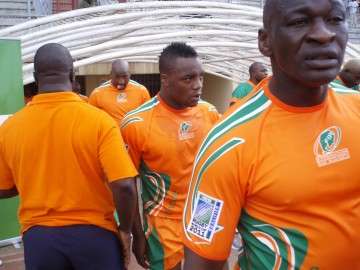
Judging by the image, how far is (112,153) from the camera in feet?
9.29

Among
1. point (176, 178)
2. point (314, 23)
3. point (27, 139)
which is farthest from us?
point (176, 178)

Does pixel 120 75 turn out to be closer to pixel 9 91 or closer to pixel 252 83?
pixel 252 83

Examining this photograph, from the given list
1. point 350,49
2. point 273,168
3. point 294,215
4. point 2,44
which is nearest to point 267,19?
point 273,168

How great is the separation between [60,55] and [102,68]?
347 inches

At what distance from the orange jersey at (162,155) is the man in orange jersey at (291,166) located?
1.72 meters

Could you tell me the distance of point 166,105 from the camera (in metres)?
3.66

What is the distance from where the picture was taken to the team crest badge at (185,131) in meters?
3.54

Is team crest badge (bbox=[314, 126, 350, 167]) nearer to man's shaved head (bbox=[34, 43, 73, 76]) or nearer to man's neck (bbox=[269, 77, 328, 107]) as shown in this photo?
man's neck (bbox=[269, 77, 328, 107])

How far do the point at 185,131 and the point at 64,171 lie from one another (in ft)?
3.36

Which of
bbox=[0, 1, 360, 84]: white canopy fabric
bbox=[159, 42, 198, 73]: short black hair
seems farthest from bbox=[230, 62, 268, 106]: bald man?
bbox=[159, 42, 198, 73]: short black hair

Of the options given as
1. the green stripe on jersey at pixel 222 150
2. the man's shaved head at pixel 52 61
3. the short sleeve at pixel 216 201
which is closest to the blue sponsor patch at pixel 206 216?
the short sleeve at pixel 216 201

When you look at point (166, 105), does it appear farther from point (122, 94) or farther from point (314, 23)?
point (122, 94)

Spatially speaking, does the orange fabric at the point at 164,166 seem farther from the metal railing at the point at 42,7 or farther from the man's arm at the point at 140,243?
the metal railing at the point at 42,7

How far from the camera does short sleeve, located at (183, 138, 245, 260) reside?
162cm
